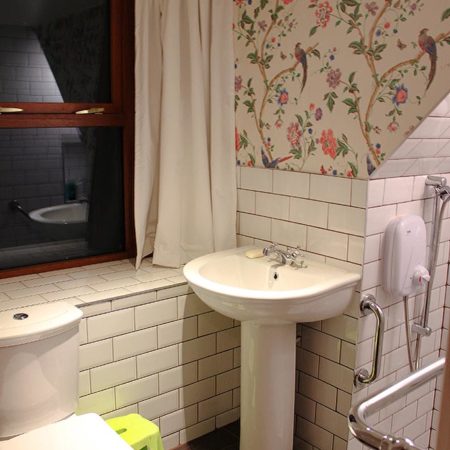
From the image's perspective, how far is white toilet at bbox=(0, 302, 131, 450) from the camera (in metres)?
1.69

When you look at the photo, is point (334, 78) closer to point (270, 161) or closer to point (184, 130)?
point (270, 161)

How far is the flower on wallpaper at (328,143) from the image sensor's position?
6.82ft

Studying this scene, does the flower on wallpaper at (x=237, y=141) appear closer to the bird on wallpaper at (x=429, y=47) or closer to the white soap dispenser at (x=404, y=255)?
the white soap dispenser at (x=404, y=255)

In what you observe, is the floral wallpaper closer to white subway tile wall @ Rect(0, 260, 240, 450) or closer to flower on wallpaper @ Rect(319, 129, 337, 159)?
flower on wallpaper @ Rect(319, 129, 337, 159)

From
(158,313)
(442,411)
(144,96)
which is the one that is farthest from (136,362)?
(442,411)

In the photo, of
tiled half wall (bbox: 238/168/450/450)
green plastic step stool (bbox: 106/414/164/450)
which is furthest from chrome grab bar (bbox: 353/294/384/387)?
green plastic step stool (bbox: 106/414/164/450)

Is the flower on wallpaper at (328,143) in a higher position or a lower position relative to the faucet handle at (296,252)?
higher

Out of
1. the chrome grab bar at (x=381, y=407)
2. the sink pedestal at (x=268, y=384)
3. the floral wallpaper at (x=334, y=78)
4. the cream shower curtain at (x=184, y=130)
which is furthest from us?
the cream shower curtain at (x=184, y=130)

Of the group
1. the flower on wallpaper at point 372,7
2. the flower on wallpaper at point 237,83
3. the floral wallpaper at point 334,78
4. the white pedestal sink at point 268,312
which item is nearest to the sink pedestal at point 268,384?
the white pedestal sink at point 268,312

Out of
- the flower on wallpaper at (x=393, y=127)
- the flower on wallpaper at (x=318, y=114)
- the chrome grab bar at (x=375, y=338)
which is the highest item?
the flower on wallpaper at (x=318, y=114)

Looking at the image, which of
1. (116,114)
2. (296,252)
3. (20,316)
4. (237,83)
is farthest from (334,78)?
(20,316)

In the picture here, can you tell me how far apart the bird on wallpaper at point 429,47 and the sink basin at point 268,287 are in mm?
716

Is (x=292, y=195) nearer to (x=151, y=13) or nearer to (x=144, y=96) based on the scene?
(x=144, y=96)

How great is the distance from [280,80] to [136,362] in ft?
3.96
